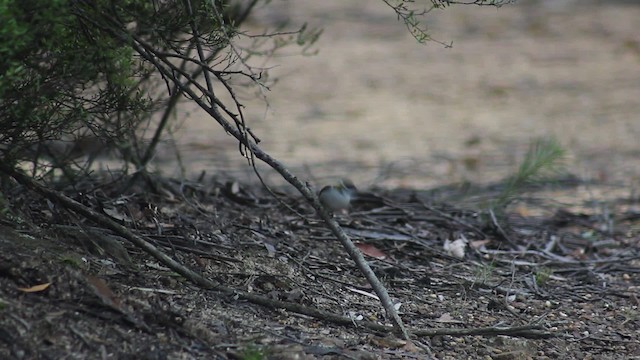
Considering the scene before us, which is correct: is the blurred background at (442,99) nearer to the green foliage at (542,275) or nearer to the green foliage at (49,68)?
the green foliage at (542,275)

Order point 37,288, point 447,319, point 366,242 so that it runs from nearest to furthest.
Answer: point 37,288, point 447,319, point 366,242

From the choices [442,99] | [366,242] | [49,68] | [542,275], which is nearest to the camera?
[49,68]

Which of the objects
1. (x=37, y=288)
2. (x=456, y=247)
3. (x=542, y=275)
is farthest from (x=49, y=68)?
(x=542, y=275)

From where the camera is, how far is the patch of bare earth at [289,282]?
360 cm

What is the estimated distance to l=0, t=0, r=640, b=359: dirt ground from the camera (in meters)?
3.67

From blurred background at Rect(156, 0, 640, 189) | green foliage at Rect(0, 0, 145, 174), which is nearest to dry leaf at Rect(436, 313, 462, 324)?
green foliage at Rect(0, 0, 145, 174)

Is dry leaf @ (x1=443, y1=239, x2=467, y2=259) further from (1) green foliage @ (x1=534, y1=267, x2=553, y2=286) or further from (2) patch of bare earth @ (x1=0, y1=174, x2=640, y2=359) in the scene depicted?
(1) green foliage @ (x1=534, y1=267, x2=553, y2=286)

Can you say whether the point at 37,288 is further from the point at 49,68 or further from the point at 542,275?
the point at 542,275

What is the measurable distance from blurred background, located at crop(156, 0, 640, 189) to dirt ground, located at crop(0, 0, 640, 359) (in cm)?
4

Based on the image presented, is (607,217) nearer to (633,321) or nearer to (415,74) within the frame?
(633,321)

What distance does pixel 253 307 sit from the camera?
4051 mm

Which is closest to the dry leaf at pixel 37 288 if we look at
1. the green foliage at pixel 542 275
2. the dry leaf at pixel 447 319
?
the dry leaf at pixel 447 319

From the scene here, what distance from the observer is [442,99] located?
422 inches

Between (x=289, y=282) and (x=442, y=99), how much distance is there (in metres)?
6.64
